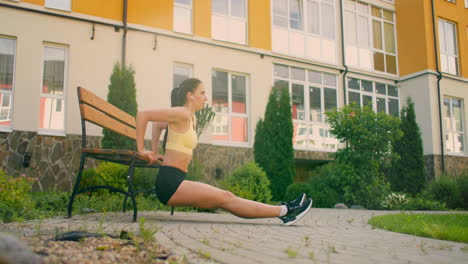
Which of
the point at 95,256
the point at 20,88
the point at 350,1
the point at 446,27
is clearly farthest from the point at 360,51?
the point at 95,256

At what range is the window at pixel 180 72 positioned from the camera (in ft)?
41.8

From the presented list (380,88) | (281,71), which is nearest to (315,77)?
(281,71)

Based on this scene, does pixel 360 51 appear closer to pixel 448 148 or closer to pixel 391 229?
Result: pixel 448 148

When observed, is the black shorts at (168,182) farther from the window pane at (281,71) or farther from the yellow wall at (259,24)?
the window pane at (281,71)

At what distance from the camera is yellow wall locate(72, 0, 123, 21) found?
37.2ft

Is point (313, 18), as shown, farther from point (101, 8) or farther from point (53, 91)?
point (53, 91)

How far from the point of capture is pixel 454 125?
17828 millimetres

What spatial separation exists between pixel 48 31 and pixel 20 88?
177 centimetres

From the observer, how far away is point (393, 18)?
18734 mm

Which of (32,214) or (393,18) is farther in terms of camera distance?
(393,18)

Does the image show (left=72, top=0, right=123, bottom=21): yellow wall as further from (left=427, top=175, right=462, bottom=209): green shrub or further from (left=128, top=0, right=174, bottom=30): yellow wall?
(left=427, top=175, right=462, bottom=209): green shrub

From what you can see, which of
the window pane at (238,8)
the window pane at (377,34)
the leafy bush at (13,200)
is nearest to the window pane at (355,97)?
the window pane at (377,34)

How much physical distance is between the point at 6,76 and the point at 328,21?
12.0 meters

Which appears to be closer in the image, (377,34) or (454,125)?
(454,125)
